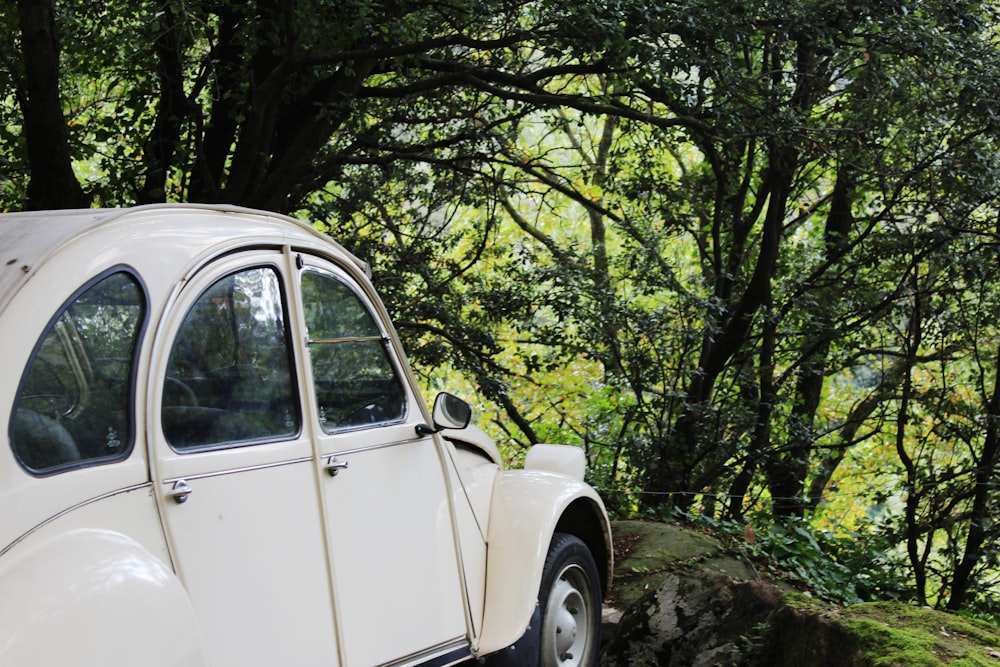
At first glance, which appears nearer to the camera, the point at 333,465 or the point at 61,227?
the point at 61,227

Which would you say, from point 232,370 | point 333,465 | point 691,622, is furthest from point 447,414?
point 691,622

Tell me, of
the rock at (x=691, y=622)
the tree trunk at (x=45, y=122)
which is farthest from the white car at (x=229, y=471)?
the tree trunk at (x=45, y=122)

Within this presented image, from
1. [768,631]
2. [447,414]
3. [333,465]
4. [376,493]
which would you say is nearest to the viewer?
[333,465]

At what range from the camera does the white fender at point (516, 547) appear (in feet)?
13.8

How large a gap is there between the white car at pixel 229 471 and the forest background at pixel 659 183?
303cm

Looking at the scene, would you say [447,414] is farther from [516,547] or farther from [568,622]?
[568,622]

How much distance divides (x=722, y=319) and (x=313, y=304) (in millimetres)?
7841

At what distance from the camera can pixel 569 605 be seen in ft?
16.3

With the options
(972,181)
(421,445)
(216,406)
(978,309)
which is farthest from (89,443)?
(978,309)

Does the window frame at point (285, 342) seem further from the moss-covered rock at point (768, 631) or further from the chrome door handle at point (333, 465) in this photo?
the moss-covered rock at point (768, 631)

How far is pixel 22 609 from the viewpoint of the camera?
219 centimetres

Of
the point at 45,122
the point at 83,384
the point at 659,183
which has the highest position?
the point at 659,183

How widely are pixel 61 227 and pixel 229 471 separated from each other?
2.85 ft

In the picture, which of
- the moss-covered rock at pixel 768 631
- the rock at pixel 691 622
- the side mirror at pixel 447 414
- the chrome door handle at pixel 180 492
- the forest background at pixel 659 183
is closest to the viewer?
the chrome door handle at pixel 180 492
